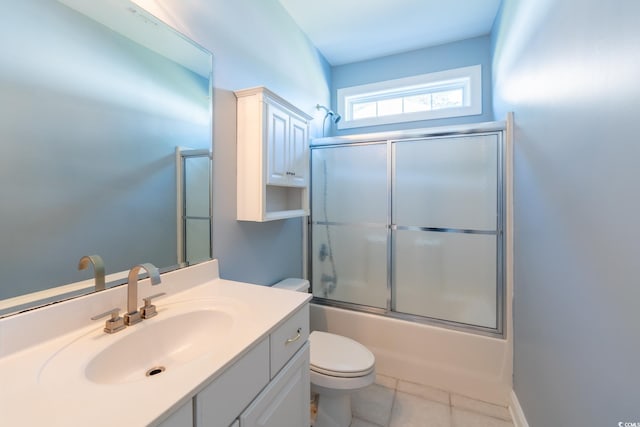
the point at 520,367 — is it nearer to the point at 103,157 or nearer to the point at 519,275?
the point at 519,275

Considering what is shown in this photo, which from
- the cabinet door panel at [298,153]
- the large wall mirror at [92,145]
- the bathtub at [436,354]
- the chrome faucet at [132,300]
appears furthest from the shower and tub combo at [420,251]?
the chrome faucet at [132,300]

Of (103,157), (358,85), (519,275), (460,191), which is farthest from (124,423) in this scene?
(358,85)

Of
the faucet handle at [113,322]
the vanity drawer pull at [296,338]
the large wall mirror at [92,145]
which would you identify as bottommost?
the vanity drawer pull at [296,338]

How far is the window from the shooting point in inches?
92.2

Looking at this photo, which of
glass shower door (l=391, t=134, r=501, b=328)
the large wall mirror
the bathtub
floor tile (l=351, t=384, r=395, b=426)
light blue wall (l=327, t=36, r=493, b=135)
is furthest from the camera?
light blue wall (l=327, t=36, r=493, b=135)

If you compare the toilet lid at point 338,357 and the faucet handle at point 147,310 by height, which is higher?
the faucet handle at point 147,310

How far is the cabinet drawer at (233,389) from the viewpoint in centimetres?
64

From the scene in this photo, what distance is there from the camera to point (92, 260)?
0.89 metres

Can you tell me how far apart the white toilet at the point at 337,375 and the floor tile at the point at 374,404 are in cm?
15

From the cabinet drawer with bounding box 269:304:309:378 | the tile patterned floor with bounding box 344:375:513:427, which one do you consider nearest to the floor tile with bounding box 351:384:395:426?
the tile patterned floor with bounding box 344:375:513:427

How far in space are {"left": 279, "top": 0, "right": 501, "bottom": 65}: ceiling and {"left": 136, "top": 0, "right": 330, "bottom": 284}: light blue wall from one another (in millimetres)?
206

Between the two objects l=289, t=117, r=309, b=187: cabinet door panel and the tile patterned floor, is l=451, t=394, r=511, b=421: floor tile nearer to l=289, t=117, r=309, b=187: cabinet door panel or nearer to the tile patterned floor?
the tile patterned floor

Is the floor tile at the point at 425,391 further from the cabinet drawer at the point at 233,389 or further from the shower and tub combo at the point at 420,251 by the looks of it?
the cabinet drawer at the point at 233,389

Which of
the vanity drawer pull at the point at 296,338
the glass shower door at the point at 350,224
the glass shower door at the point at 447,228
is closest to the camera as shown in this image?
the vanity drawer pull at the point at 296,338
